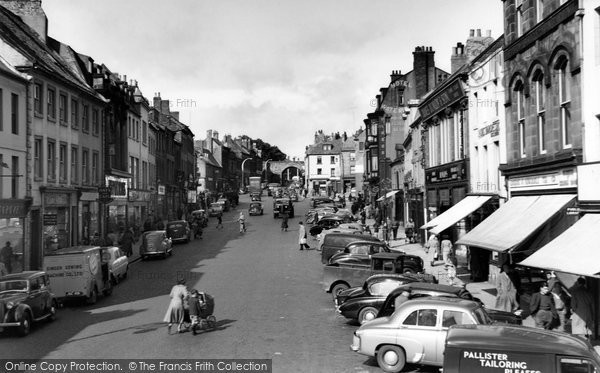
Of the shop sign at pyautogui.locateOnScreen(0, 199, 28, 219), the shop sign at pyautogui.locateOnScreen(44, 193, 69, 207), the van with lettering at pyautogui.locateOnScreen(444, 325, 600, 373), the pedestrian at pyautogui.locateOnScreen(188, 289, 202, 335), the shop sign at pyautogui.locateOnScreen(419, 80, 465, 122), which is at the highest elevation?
the shop sign at pyautogui.locateOnScreen(419, 80, 465, 122)

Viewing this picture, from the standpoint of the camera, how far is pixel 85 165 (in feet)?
135

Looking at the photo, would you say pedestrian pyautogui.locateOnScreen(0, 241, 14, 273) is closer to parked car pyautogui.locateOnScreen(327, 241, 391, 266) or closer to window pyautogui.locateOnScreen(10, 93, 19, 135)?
window pyautogui.locateOnScreen(10, 93, 19, 135)

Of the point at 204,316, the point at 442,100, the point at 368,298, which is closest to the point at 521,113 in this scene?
the point at 368,298

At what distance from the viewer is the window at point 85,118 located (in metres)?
40.4

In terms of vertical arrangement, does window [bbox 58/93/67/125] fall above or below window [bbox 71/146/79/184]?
above

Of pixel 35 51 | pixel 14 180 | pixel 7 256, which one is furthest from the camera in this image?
pixel 35 51

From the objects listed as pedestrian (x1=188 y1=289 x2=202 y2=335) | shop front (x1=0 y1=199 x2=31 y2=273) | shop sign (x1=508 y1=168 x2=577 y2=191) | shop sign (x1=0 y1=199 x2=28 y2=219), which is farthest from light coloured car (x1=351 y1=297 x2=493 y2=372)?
shop sign (x1=0 y1=199 x2=28 y2=219)

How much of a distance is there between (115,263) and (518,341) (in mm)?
20889

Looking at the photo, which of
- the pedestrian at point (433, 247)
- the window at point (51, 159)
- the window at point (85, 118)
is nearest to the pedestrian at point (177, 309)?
the pedestrian at point (433, 247)

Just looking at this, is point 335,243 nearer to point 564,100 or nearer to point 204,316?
point 204,316

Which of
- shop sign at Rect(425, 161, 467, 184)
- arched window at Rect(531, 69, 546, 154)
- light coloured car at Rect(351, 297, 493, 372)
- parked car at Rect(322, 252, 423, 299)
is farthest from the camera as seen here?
shop sign at Rect(425, 161, 467, 184)

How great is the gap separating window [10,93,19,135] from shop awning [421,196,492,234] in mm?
19845

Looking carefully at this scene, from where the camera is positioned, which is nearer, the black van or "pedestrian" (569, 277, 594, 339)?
"pedestrian" (569, 277, 594, 339)

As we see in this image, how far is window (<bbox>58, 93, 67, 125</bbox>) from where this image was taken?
119 feet
